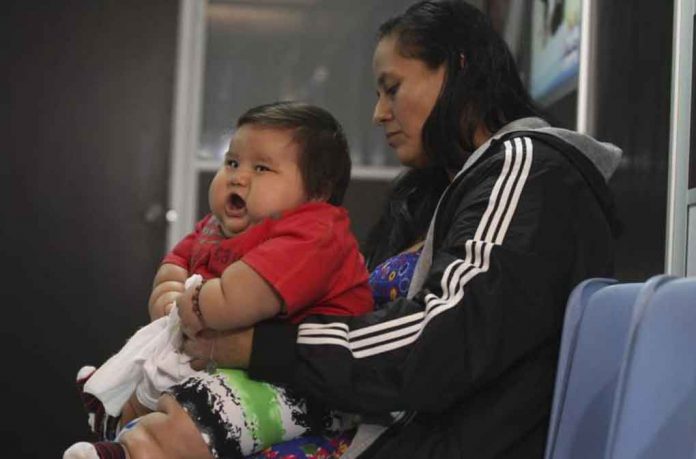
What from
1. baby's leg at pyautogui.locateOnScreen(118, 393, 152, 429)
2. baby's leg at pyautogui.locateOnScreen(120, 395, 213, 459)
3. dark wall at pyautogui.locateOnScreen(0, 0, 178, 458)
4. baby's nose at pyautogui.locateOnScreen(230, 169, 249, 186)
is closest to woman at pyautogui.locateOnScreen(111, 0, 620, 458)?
baby's leg at pyautogui.locateOnScreen(120, 395, 213, 459)

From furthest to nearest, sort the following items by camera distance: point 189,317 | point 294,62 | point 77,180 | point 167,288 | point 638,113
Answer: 1. point 294,62
2. point 77,180
3. point 638,113
4. point 167,288
5. point 189,317

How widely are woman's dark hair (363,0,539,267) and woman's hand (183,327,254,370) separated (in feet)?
1.81

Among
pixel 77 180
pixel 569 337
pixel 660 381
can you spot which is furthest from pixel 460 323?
pixel 77 180

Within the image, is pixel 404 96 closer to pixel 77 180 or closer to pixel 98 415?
pixel 98 415

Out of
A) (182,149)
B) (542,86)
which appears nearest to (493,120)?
(542,86)

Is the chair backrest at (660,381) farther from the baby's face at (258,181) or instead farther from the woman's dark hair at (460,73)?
the woman's dark hair at (460,73)

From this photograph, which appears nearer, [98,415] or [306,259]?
[306,259]

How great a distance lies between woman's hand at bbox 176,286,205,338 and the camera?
1.45 metres

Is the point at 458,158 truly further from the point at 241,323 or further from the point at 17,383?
the point at 17,383

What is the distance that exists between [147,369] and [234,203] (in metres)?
0.29

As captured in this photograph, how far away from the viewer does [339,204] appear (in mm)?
1626

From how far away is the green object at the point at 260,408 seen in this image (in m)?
1.38

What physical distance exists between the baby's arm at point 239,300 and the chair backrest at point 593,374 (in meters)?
0.41

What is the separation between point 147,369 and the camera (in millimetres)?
1513
